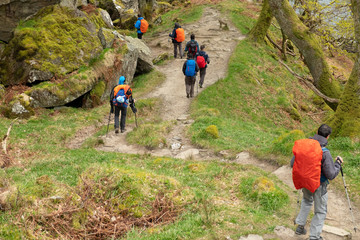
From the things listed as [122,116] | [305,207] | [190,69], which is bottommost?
[122,116]

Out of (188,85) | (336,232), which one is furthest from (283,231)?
(188,85)

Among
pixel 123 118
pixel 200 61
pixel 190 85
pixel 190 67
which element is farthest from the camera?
pixel 200 61

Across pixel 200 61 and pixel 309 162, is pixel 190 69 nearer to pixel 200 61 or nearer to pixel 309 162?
pixel 200 61

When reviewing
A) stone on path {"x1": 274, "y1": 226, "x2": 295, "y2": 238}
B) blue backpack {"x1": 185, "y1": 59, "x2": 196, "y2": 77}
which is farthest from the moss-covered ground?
blue backpack {"x1": 185, "y1": 59, "x2": 196, "y2": 77}

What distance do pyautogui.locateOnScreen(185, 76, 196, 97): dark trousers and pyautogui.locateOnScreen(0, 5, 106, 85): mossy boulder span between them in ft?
19.2

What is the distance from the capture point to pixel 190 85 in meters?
20.3

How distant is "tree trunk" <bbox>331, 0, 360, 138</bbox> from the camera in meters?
12.1

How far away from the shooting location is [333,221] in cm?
825

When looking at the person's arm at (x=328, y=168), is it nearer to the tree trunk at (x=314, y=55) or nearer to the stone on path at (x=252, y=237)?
the stone on path at (x=252, y=237)

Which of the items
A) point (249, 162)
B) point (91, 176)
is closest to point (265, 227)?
point (91, 176)

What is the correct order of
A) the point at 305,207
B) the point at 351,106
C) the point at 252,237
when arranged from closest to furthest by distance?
the point at 252,237
the point at 305,207
the point at 351,106

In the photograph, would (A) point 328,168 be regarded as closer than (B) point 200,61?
Yes

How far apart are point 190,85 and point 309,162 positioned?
46.5 ft

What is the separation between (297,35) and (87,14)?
14012mm
